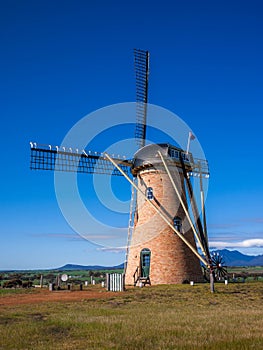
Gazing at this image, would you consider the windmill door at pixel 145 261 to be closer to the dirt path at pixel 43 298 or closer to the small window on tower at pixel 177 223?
the small window on tower at pixel 177 223

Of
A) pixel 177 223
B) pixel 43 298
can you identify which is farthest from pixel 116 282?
pixel 177 223

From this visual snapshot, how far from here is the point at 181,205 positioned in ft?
99.2

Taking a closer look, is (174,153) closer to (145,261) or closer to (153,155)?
(153,155)

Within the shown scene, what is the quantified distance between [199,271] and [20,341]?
2192 centimetres

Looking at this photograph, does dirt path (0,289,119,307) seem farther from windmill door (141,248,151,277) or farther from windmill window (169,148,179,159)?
windmill window (169,148,179,159)

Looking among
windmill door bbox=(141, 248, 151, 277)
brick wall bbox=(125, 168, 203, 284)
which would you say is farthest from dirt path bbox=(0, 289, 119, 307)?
windmill door bbox=(141, 248, 151, 277)

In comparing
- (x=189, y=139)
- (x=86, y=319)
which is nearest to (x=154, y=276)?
(x=189, y=139)

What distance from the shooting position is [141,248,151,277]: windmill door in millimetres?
29422

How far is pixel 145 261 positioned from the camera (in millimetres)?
29719

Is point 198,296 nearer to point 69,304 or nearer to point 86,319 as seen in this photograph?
point 69,304

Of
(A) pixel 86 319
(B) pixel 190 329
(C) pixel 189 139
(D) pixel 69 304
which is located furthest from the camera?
(C) pixel 189 139

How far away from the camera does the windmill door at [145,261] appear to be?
96.5 feet

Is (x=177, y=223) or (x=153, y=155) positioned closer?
(x=177, y=223)

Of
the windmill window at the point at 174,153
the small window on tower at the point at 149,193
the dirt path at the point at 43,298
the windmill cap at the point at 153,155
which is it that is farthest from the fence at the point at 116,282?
the windmill window at the point at 174,153
